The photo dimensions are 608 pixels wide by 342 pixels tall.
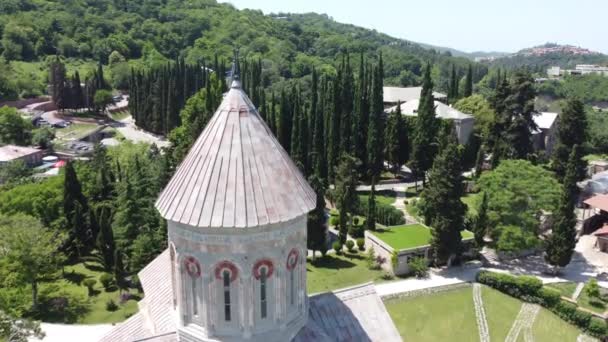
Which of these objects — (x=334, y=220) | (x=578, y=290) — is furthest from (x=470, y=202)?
(x=578, y=290)

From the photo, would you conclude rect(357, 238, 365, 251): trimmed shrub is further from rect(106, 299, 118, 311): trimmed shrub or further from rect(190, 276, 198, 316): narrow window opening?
rect(190, 276, 198, 316): narrow window opening

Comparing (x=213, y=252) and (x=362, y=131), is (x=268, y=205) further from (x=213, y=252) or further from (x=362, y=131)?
(x=362, y=131)

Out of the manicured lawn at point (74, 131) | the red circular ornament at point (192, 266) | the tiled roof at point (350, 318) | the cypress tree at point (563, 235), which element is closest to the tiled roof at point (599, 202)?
the cypress tree at point (563, 235)

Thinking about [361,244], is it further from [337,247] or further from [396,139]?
[396,139]

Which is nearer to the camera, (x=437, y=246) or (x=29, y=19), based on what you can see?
(x=437, y=246)

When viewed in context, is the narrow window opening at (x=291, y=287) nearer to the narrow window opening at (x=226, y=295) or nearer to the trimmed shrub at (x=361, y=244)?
the narrow window opening at (x=226, y=295)

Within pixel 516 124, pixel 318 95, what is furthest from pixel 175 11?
pixel 516 124

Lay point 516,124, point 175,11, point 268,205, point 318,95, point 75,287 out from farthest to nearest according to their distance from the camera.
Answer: point 175,11 → point 318,95 → point 516,124 → point 75,287 → point 268,205
